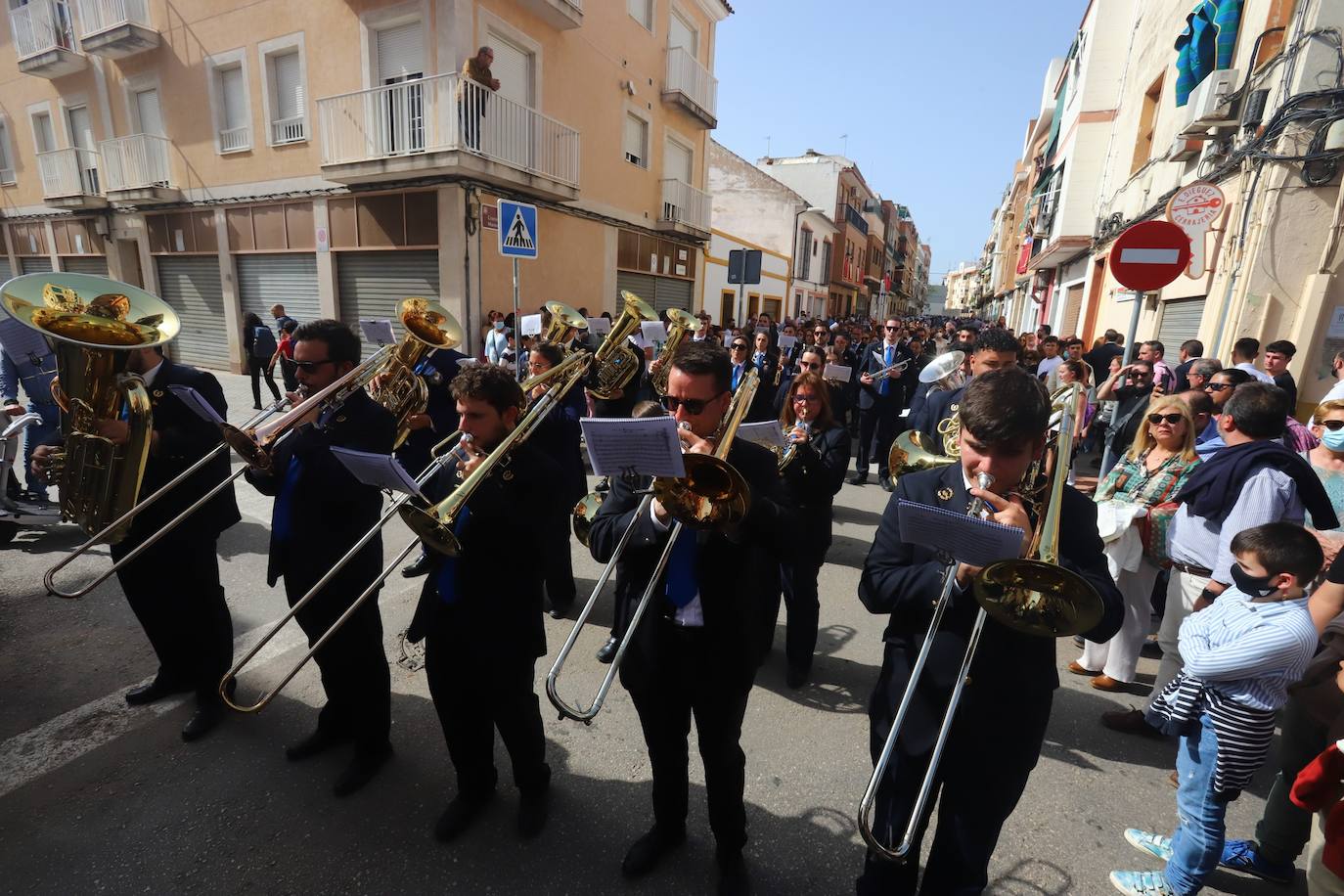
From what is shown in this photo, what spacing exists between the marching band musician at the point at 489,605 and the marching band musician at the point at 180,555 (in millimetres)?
1473

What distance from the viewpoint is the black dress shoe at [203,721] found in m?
2.98

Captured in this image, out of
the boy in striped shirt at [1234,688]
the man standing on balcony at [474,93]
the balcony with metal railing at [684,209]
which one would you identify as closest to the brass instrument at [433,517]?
the boy in striped shirt at [1234,688]

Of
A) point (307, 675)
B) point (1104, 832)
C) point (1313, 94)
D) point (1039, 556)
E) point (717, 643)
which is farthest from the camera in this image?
point (1313, 94)

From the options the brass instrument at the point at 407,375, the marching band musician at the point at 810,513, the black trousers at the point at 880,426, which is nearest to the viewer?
the marching band musician at the point at 810,513

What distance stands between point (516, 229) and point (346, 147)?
24.2 ft

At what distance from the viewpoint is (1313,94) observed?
696 centimetres

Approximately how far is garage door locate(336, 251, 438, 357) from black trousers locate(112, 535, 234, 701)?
980 centimetres

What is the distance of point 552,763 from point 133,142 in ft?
61.8

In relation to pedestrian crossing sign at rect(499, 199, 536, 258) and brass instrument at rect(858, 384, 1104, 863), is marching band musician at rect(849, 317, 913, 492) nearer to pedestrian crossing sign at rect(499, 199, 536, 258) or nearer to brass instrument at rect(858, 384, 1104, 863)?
pedestrian crossing sign at rect(499, 199, 536, 258)

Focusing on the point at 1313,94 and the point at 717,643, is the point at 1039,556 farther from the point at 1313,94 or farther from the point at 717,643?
the point at 1313,94

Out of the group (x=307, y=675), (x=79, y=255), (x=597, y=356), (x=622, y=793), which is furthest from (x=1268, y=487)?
(x=79, y=255)

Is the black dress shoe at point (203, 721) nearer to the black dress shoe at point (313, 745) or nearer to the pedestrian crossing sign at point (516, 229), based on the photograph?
the black dress shoe at point (313, 745)

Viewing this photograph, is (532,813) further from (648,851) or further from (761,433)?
(761,433)

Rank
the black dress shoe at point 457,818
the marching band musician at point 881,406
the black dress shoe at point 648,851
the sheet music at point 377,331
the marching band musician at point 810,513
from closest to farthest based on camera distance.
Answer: the black dress shoe at point 648,851 < the black dress shoe at point 457,818 < the marching band musician at point 810,513 < the sheet music at point 377,331 < the marching band musician at point 881,406
